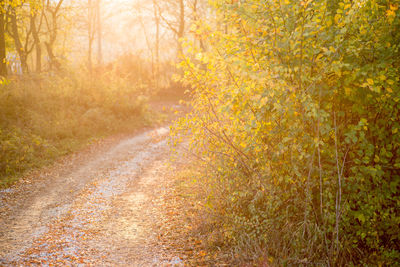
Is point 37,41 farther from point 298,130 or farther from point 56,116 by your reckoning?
point 298,130

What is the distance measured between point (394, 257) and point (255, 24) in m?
A: 3.79

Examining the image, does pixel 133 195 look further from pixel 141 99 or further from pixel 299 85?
pixel 141 99

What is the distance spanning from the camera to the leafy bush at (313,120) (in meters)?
3.87

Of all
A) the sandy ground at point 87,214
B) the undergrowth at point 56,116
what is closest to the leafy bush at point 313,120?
the sandy ground at point 87,214

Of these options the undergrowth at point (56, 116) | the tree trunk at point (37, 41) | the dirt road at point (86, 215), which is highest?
the tree trunk at point (37, 41)

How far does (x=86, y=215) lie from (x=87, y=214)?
59 millimetres

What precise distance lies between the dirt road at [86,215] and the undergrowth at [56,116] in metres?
Answer: 0.89

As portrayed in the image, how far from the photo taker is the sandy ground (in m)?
5.61

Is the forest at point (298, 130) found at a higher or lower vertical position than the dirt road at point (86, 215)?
higher

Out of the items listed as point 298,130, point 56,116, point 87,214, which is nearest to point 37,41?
point 56,116

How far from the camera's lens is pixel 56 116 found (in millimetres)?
14117

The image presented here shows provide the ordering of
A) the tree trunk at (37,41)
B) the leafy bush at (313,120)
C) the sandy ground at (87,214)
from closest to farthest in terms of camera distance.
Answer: the leafy bush at (313,120), the sandy ground at (87,214), the tree trunk at (37,41)

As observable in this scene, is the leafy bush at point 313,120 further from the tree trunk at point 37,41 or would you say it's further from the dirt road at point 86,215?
the tree trunk at point 37,41

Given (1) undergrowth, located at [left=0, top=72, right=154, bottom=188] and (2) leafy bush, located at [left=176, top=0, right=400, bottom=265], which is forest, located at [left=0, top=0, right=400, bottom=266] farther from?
(1) undergrowth, located at [left=0, top=72, right=154, bottom=188]
